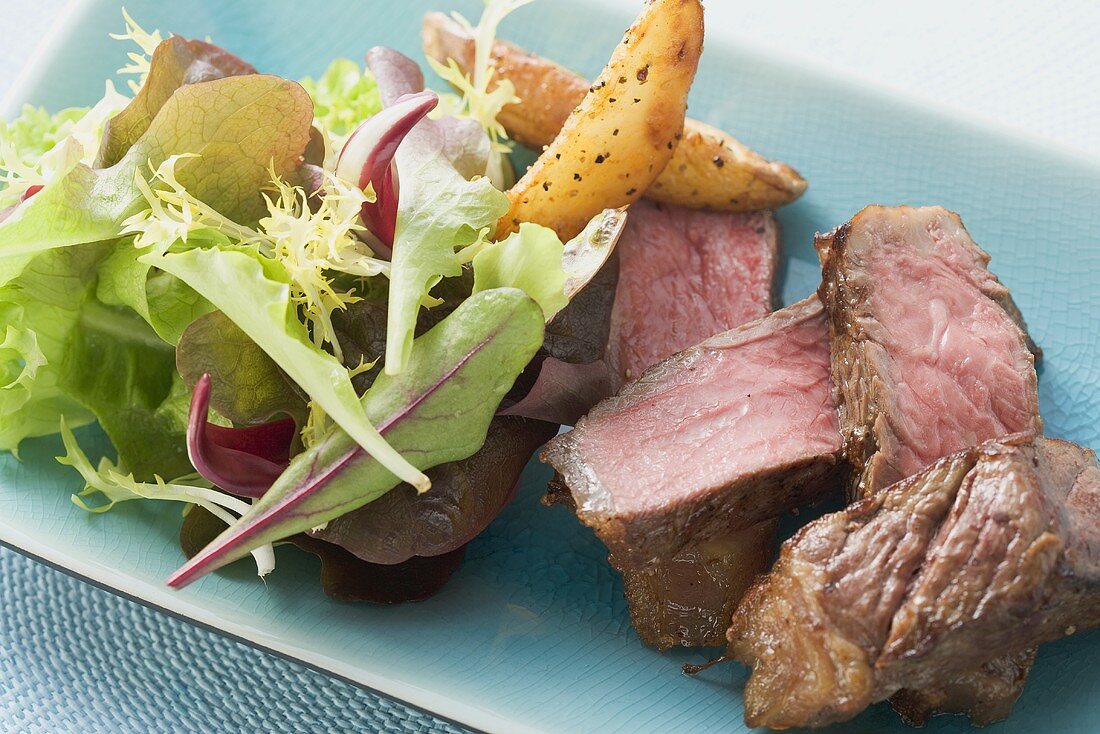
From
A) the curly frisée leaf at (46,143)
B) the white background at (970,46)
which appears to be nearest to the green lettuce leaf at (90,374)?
the curly frisée leaf at (46,143)

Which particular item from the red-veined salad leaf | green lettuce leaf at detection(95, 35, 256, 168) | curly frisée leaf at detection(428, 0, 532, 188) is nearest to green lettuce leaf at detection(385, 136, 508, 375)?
the red-veined salad leaf

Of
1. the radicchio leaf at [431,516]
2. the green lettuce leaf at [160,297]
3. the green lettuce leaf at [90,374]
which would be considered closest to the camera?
the radicchio leaf at [431,516]

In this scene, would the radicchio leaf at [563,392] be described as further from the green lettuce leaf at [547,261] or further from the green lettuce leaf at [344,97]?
the green lettuce leaf at [344,97]

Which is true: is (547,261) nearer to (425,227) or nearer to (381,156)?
(425,227)

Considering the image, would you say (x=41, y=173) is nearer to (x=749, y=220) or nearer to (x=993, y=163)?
(x=749, y=220)

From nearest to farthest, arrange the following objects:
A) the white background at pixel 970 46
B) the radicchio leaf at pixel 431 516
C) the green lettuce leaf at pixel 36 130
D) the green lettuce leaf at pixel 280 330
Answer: the green lettuce leaf at pixel 280 330, the radicchio leaf at pixel 431 516, the green lettuce leaf at pixel 36 130, the white background at pixel 970 46

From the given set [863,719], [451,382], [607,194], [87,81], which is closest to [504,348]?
[451,382]

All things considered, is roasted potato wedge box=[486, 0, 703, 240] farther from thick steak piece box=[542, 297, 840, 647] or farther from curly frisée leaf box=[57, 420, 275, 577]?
curly frisée leaf box=[57, 420, 275, 577]
